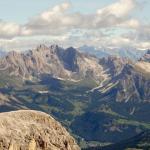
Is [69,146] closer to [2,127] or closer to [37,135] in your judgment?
[37,135]

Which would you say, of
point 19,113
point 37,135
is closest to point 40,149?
point 37,135

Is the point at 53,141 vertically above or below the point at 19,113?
below

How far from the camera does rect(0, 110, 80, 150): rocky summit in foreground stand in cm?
5459

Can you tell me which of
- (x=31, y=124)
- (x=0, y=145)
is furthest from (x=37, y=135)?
(x=0, y=145)

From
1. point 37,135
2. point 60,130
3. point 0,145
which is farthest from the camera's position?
point 60,130

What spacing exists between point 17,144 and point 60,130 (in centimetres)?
841

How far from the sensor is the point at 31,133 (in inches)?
2254

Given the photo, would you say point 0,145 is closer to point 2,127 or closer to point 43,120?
point 2,127

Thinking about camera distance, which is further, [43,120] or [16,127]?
[43,120]

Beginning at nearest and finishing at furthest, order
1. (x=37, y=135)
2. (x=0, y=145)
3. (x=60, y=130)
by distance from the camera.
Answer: (x=0, y=145), (x=37, y=135), (x=60, y=130)

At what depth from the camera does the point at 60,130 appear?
201 feet

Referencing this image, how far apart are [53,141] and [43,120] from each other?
3.29 meters

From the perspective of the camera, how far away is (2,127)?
5531 centimetres

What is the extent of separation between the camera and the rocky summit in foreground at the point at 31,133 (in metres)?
54.6
